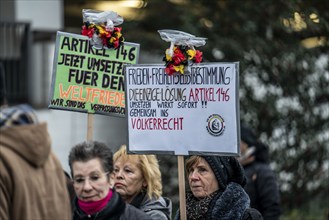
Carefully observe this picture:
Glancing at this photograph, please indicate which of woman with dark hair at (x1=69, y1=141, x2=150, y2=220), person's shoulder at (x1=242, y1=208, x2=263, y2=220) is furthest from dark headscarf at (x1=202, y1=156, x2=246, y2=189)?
woman with dark hair at (x1=69, y1=141, x2=150, y2=220)

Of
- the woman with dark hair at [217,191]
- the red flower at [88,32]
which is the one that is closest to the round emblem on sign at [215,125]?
the woman with dark hair at [217,191]

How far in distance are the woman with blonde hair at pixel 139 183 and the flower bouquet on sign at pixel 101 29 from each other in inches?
36.4

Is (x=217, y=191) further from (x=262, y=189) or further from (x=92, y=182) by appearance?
(x=262, y=189)

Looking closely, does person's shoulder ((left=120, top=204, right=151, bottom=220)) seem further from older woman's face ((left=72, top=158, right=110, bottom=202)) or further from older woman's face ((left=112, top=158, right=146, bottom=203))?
older woman's face ((left=112, top=158, right=146, bottom=203))

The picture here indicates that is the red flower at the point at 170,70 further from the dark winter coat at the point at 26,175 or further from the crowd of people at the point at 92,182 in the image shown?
the dark winter coat at the point at 26,175

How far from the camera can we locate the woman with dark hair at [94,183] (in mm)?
5133

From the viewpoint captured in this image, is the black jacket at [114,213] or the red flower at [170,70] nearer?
the black jacket at [114,213]

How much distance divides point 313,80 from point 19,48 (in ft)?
14.0

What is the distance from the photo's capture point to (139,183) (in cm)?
650

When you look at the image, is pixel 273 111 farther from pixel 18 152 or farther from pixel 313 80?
pixel 18 152

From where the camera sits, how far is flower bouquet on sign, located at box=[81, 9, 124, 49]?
23.1ft

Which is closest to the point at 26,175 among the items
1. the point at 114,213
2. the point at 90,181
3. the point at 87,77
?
the point at 90,181

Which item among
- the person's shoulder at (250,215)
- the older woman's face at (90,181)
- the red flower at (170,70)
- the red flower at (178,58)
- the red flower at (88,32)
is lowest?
the person's shoulder at (250,215)

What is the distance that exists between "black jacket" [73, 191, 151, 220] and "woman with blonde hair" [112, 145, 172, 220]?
1064mm
